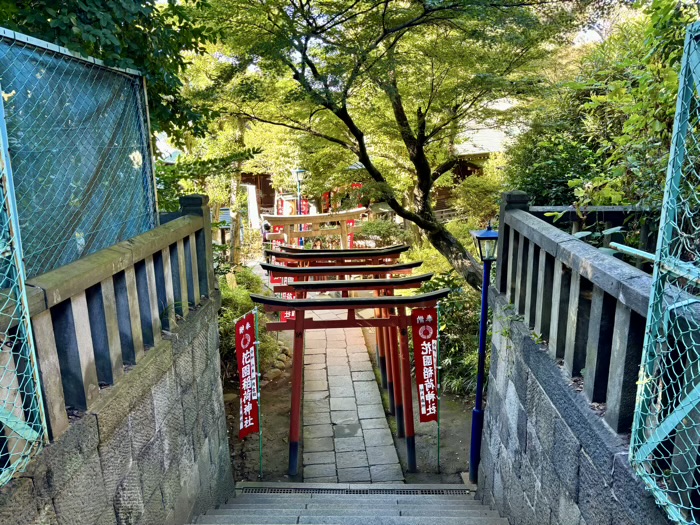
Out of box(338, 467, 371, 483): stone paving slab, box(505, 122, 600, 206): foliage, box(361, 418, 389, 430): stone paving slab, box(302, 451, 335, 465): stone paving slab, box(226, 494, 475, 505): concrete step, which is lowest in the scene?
box(338, 467, 371, 483): stone paving slab

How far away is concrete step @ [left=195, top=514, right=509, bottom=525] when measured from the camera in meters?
4.14

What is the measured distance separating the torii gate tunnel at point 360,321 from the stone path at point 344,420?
13.1 inches

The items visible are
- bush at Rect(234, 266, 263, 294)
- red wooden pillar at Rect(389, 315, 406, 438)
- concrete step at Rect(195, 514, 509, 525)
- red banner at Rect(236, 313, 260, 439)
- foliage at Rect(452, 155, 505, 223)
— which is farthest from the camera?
foliage at Rect(452, 155, 505, 223)

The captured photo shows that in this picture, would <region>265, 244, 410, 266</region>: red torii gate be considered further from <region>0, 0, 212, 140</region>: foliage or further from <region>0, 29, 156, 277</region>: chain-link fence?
<region>0, 29, 156, 277</region>: chain-link fence

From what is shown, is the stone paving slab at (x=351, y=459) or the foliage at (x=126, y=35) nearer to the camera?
the foliage at (x=126, y=35)

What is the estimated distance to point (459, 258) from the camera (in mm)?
10141

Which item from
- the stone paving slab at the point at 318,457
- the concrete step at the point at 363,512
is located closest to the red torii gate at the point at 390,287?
the stone paving slab at the point at 318,457

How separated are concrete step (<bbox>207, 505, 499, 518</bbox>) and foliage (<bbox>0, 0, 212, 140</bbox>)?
3.52 m

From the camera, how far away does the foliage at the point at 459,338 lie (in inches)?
350

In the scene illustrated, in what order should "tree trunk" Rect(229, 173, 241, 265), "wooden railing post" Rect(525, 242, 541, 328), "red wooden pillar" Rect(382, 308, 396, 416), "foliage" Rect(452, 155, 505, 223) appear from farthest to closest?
"tree trunk" Rect(229, 173, 241, 265), "foliage" Rect(452, 155, 505, 223), "red wooden pillar" Rect(382, 308, 396, 416), "wooden railing post" Rect(525, 242, 541, 328)

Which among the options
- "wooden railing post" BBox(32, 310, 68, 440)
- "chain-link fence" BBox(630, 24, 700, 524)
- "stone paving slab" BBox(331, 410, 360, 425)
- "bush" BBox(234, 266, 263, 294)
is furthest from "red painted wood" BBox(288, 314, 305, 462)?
"bush" BBox(234, 266, 263, 294)

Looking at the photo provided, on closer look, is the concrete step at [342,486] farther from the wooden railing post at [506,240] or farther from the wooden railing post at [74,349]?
the wooden railing post at [74,349]

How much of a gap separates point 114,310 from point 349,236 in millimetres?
12377

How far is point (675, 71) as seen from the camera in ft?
9.26
